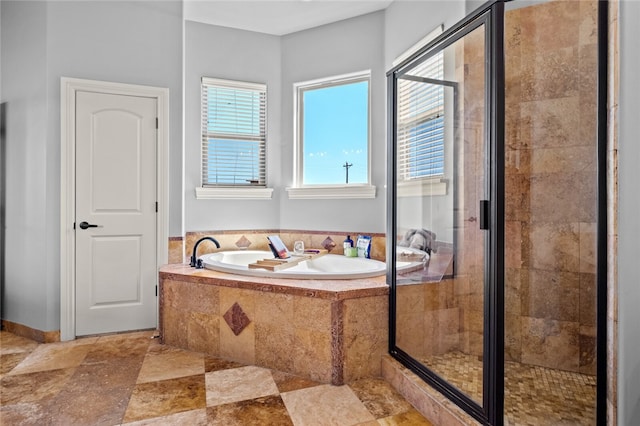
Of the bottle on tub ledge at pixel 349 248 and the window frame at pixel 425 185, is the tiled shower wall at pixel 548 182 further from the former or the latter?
the bottle on tub ledge at pixel 349 248

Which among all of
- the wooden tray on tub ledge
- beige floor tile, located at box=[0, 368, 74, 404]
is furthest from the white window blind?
beige floor tile, located at box=[0, 368, 74, 404]

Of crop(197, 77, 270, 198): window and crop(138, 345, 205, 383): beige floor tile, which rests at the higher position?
crop(197, 77, 270, 198): window

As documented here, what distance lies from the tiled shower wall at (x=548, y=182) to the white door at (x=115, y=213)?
103 inches

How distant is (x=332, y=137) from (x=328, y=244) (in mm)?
978

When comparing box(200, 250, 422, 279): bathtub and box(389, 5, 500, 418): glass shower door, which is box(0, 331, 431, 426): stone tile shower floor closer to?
box(389, 5, 500, 418): glass shower door

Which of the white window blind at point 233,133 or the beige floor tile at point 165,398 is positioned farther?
the white window blind at point 233,133

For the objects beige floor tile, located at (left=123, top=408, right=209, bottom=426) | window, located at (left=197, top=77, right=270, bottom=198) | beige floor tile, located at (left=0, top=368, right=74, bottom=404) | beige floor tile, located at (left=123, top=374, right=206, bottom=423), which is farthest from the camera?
window, located at (left=197, top=77, right=270, bottom=198)

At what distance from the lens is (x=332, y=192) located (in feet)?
12.0

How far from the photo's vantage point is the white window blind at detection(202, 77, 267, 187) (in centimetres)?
374

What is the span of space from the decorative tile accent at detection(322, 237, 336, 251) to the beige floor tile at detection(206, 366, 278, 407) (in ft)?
4.69

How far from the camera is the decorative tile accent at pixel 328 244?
3.67m

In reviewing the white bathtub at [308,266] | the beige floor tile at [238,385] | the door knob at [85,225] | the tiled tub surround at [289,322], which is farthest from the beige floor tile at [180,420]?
the door knob at [85,225]

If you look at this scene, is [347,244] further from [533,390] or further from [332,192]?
[533,390]

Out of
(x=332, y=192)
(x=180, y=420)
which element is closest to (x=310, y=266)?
(x=332, y=192)
